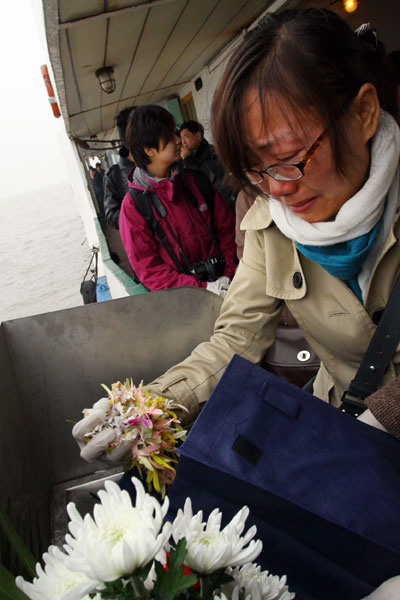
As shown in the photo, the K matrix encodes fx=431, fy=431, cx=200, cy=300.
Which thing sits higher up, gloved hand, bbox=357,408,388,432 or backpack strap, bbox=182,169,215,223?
backpack strap, bbox=182,169,215,223

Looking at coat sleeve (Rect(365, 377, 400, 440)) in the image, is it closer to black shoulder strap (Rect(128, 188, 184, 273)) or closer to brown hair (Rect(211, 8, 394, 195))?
brown hair (Rect(211, 8, 394, 195))

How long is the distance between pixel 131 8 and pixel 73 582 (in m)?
3.89

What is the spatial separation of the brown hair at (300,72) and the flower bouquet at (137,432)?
696 millimetres

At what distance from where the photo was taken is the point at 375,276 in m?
1.17

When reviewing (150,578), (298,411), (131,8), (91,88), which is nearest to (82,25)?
(131,8)

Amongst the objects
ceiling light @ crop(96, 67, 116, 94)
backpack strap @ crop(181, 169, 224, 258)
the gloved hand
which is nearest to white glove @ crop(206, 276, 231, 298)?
backpack strap @ crop(181, 169, 224, 258)

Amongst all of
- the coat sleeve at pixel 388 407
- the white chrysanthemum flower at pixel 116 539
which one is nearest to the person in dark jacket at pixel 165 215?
the coat sleeve at pixel 388 407

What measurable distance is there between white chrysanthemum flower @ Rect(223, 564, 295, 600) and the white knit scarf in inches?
32.3

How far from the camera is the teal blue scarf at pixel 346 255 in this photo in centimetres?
116

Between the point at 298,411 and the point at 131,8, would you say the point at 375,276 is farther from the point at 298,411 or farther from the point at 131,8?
the point at 131,8

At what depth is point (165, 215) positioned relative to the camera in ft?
9.59

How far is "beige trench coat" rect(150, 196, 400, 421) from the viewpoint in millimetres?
1213

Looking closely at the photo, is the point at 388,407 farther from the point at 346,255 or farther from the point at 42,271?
the point at 42,271

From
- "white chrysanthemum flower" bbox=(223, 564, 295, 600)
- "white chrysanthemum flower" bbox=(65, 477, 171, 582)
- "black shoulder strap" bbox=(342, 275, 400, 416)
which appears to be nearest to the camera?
"white chrysanthemum flower" bbox=(65, 477, 171, 582)
